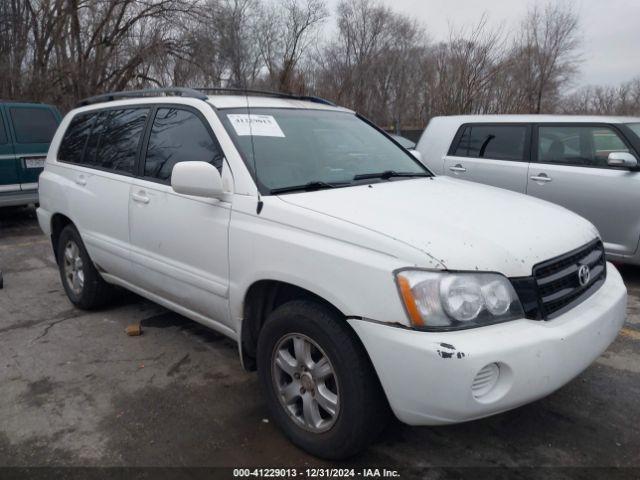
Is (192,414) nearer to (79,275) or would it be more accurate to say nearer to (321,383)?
(321,383)

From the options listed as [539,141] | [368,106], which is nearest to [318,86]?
[368,106]

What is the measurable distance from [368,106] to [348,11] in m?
9.32

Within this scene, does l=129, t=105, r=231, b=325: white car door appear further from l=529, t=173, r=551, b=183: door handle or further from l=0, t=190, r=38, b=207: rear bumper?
l=0, t=190, r=38, b=207: rear bumper

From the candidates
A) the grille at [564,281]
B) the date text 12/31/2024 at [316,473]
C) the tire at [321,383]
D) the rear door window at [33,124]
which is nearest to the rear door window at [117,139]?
the tire at [321,383]

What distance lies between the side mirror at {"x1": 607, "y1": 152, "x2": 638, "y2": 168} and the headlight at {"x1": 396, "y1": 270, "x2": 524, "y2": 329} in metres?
3.64

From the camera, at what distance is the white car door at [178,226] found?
9.82ft

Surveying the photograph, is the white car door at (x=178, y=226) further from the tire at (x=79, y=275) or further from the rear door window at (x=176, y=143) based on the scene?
the tire at (x=79, y=275)

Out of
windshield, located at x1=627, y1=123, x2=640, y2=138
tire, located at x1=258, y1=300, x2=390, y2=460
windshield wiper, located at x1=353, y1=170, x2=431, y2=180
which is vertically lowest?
tire, located at x1=258, y1=300, x2=390, y2=460

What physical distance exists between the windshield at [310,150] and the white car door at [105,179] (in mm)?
1054

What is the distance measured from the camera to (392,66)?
87.1 feet

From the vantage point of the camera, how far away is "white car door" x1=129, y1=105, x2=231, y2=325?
118 inches

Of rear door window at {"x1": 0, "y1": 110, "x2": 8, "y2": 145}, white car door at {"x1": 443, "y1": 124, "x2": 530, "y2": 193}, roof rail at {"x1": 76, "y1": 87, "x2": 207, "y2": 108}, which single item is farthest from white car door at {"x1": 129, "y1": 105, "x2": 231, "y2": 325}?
rear door window at {"x1": 0, "y1": 110, "x2": 8, "y2": 145}

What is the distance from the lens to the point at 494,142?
6.21 m

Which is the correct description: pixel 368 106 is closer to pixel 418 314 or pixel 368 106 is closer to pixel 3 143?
pixel 3 143
